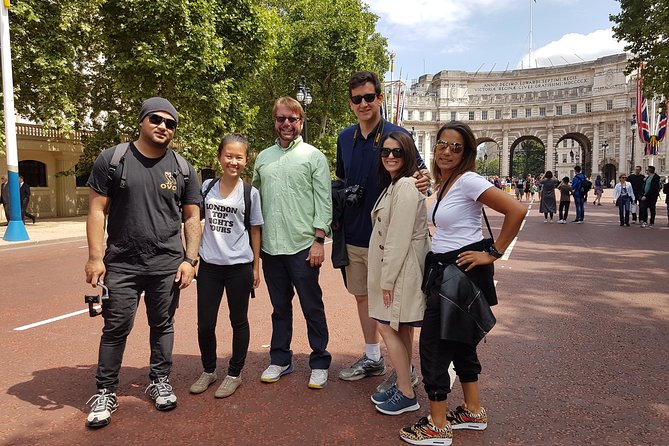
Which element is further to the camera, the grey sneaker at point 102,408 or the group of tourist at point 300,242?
the grey sneaker at point 102,408

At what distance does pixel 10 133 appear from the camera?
1353 centimetres

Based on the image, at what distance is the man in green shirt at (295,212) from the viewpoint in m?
3.81

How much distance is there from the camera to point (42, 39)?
17.9 m

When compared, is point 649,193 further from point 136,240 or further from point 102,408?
point 102,408

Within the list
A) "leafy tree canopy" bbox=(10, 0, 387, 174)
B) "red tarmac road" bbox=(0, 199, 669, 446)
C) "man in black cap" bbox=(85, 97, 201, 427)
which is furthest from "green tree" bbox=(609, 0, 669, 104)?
"man in black cap" bbox=(85, 97, 201, 427)

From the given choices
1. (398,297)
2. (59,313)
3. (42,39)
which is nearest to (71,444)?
(398,297)

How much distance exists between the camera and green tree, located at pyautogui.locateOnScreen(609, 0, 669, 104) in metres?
16.0

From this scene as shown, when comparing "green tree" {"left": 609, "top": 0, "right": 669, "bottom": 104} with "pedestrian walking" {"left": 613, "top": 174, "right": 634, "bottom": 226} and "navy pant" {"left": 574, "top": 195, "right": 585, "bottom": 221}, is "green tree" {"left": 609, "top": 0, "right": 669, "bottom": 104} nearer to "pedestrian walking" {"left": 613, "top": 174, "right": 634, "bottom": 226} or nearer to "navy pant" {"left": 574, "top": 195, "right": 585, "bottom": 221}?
"pedestrian walking" {"left": 613, "top": 174, "right": 634, "bottom": 226}

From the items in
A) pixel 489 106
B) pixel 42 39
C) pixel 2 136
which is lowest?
pixel 2 136

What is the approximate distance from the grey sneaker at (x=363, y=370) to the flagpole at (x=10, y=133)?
1292 cm

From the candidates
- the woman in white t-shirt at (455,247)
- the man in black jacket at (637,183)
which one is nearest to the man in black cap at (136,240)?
the woman in white t-shirt at (455,247)

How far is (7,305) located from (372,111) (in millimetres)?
5619

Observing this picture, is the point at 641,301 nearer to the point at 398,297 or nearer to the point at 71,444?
the point at 398,297

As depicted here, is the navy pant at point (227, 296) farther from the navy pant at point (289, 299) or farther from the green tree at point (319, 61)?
the green tree at point (319, 61)
